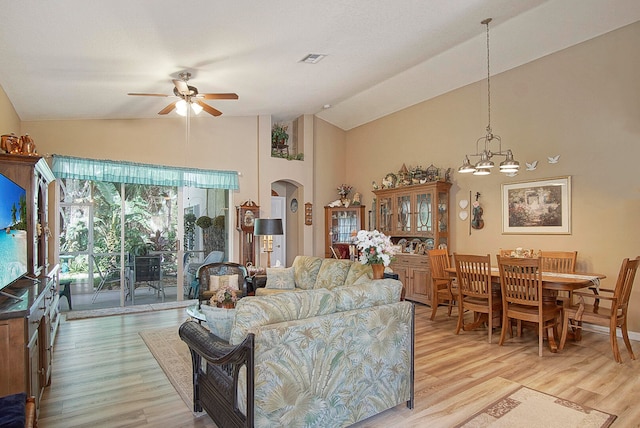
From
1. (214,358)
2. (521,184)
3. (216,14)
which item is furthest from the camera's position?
(521,184)

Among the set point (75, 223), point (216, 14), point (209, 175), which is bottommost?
point (75, 223)

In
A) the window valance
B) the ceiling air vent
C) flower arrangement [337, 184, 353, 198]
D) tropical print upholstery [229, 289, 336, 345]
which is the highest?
the ceiling air vent

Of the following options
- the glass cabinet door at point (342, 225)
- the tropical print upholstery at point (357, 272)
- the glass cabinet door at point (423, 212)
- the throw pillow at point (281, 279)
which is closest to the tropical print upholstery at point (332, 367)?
the tropical print upholstery at point (357, 272)

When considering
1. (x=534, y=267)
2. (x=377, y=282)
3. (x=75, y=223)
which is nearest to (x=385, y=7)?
(x=377, y=282)

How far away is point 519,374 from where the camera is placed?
348 centimetres

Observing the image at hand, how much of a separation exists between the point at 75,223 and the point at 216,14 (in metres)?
4.33

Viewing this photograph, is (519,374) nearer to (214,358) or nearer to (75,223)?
(214,358)

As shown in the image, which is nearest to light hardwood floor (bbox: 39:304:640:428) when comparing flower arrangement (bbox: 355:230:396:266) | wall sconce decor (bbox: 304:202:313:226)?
flower arrangement (bbox: 355:230:396:266)

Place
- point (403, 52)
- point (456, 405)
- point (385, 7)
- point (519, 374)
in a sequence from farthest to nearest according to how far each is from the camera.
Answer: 1. point (403, 52)
2. point (385, 7)
3. point (519, 374)
4. point (456, 405)

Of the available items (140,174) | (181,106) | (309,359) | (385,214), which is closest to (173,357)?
(309,359)

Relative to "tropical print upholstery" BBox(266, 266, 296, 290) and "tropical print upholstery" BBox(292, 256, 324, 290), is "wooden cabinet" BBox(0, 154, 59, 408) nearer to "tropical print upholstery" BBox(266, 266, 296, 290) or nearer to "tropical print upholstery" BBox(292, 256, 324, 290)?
"tropical print upholstery" BBox(266, 266, 296, 290)

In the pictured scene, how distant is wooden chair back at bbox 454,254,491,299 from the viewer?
174 inches

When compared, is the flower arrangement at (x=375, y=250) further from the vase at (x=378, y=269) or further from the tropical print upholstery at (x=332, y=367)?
the tropical print upholstery at (x=332, y=367)

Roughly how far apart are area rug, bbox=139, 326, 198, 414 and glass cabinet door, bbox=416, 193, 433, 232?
13.9ft
